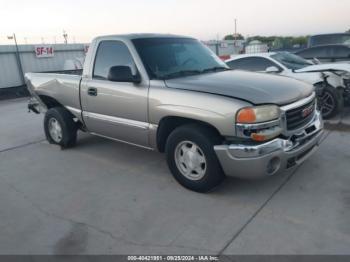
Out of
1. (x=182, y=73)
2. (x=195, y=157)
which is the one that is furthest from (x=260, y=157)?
(x=182, y=73)

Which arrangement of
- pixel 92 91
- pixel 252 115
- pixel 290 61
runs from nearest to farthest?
pixel 252 115
pixel 92 91
pixel 290 61

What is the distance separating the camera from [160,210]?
365 cm

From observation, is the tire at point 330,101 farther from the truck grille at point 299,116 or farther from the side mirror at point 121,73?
the side mirror at point 121,73

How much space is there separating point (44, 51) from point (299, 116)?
15.3 meters

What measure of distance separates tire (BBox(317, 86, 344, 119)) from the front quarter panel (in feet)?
14.1

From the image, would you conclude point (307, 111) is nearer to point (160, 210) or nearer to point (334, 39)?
point (160, 210)

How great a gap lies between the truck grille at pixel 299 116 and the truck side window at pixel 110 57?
6.67 ft

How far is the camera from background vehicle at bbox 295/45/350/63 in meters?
10.4

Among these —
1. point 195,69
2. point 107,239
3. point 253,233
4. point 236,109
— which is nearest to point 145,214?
point 107,239

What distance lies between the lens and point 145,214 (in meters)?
3.59

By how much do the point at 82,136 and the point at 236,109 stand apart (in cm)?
424

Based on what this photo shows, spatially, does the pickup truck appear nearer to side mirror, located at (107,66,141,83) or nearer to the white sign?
side mirror, located at (107,66,141,83)

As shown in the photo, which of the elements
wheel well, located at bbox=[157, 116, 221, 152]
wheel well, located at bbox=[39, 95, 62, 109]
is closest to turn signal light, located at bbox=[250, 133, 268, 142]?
wheel well, located at bbox=[157, 116, 221, 152]

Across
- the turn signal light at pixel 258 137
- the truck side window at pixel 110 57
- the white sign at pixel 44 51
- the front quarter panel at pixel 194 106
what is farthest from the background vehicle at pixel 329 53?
the white sign at pixel 44 51
